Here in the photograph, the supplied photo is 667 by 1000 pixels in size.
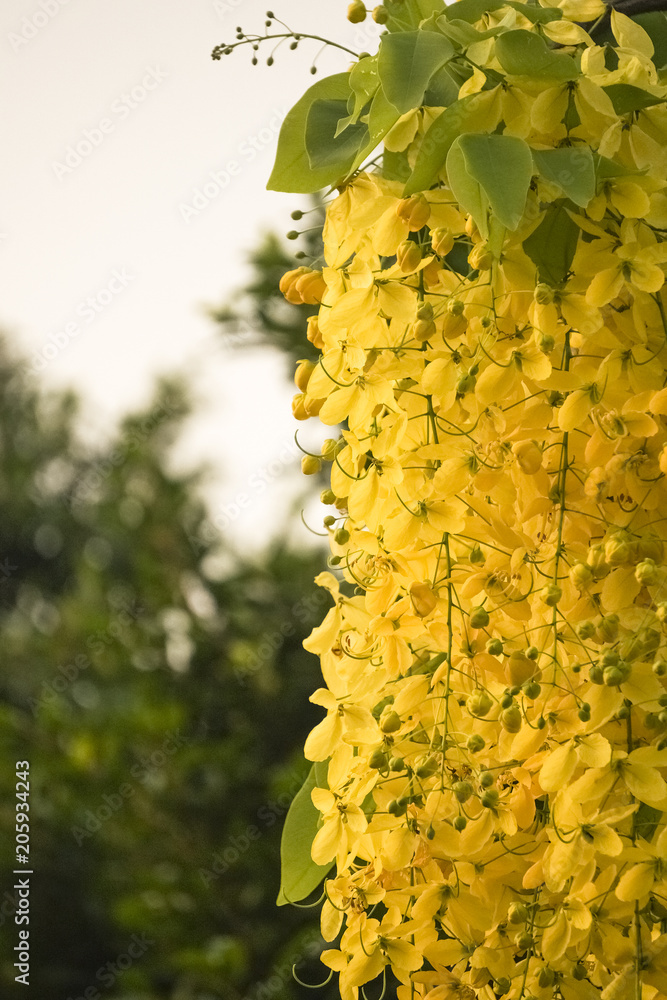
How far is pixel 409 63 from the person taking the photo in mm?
436

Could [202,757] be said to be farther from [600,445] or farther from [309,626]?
[600,445]

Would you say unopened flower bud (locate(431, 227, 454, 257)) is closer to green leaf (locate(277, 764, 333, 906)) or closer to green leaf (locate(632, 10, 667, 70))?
green leaf (locate(632, 10, 667, 70))

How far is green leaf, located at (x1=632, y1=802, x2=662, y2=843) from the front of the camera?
1.38 feet

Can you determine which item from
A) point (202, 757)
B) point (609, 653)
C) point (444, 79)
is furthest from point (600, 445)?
point (202, 757)

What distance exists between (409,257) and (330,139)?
0.10 m

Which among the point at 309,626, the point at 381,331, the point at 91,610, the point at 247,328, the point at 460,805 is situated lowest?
the point at 309,626

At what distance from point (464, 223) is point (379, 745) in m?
0.26

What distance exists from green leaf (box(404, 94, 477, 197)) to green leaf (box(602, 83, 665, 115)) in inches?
2.6

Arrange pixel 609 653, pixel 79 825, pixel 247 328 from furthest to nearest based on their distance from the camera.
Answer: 1. pixel 247 328
2. pixel 79 825
3. pixel 609 653

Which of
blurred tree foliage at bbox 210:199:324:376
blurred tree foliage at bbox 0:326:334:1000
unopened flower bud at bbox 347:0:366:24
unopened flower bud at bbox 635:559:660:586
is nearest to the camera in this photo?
unopened flower bud at bbox 635:559:660:586

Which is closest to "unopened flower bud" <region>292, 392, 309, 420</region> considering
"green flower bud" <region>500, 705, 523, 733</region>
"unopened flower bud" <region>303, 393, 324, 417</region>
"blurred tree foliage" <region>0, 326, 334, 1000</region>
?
"unopened flower bud" <region>303, 393, 324, 417</region>

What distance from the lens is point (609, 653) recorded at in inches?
15.6

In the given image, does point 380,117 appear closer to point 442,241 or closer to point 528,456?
point 442,241

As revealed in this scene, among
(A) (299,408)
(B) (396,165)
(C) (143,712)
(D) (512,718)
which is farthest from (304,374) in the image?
(C) (143,712)
